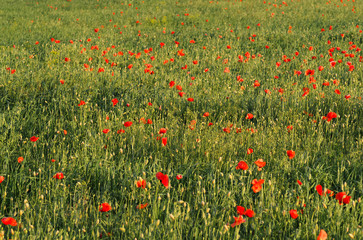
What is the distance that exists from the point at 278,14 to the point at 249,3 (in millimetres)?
2926

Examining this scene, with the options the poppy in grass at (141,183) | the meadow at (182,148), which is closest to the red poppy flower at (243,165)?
the meadow at (182,148)

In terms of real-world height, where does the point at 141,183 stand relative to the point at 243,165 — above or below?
below

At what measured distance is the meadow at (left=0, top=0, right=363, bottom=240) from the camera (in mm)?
2041

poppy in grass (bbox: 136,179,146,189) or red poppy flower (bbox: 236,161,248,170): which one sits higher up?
red poppy flower (bbox: 236,161,248,170)

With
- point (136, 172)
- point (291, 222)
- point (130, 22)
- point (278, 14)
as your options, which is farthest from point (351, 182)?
point (278, 14)

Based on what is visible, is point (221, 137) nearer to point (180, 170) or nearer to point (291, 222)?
point (180, 170)

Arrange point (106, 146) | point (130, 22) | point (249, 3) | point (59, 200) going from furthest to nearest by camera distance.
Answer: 1. point (249, 3)
2. point (130, 22)
3. point (106, 146)
4. point (59, 200)

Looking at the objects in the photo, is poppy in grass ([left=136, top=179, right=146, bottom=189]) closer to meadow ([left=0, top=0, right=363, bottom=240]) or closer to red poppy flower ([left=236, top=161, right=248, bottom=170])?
meadow ([left=0, top=0, right=363, bottom=240])

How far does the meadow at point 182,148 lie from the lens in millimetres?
2041

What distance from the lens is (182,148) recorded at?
2934 millimetres

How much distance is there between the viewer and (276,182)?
243 centimetres

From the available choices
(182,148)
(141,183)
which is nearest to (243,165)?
(141,183)

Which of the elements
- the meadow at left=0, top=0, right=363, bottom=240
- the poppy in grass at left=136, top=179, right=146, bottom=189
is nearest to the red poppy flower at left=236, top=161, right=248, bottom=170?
the meadow at left=0, top=0, right=363, bottom=240

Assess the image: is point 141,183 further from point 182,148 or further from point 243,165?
point 182,148
